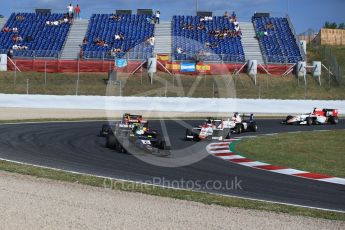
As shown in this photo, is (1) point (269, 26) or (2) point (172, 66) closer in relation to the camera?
(2) point (172, 66)

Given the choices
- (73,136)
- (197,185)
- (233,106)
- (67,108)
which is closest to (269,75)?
(233,106)

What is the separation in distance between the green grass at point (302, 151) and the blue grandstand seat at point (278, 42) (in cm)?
1704

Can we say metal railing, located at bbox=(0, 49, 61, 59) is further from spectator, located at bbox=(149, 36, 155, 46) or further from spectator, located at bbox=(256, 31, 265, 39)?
spectator, located at bbox=(256, 31, 265, 39)

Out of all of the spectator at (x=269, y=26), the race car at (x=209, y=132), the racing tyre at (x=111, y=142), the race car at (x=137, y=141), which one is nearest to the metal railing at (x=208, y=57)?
the spectator at (x=269, y=26)

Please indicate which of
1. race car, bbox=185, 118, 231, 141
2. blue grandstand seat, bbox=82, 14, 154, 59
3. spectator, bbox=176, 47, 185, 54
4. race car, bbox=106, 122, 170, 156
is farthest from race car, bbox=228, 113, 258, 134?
spectator, bbox=176, 47, 185, 54

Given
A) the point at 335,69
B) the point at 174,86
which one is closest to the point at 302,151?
the point at 174,86

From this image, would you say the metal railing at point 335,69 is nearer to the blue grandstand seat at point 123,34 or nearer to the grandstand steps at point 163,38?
the grandstand steps at point 163,38

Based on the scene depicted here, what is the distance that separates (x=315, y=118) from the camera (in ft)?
81.9

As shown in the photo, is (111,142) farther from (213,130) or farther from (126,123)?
(213,130)

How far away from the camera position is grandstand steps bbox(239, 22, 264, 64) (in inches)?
1528

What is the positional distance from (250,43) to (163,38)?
644 cm

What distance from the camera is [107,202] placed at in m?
7.79

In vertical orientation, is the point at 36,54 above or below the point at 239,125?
above

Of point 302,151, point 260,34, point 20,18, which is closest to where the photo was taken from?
point 302,151
